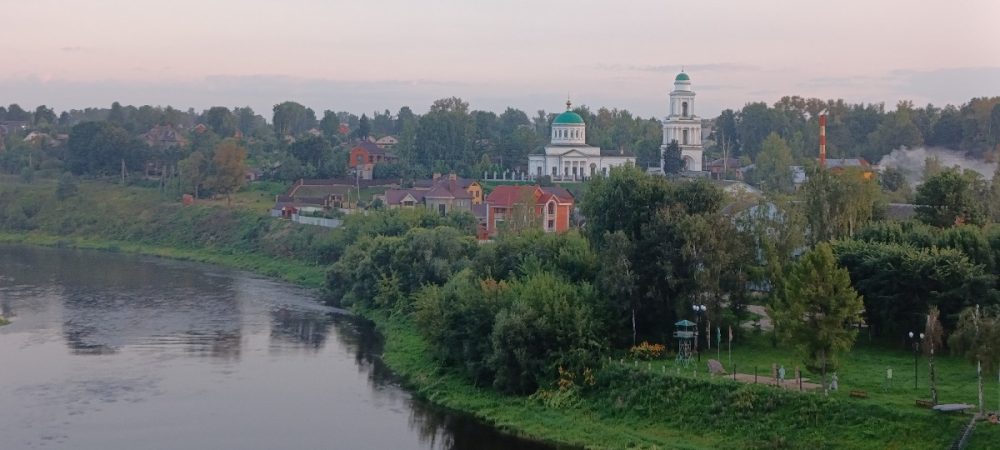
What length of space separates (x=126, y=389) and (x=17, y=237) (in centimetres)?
4047

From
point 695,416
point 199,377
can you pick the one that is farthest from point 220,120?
point 695,416

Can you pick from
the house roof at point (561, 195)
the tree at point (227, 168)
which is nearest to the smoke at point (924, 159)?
the house roof at point (561, 195)

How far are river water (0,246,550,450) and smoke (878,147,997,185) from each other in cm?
3820

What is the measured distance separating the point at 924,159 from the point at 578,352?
46548mm

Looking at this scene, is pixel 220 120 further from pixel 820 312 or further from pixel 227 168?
pixel 820 312

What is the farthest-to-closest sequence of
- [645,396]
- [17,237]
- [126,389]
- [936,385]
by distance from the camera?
[17,237] < [126,389] < [645,396] < [936,385]

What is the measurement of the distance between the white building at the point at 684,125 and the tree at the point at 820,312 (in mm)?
48925

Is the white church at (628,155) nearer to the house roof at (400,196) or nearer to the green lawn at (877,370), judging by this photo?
the house roof at (400,196)

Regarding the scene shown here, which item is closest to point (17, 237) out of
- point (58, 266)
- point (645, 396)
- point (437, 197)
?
point (58, 266)

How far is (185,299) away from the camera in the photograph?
38.9m

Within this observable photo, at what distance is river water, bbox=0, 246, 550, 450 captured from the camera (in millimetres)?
21688

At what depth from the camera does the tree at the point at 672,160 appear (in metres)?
66.6

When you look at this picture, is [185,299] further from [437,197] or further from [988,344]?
[988,344]

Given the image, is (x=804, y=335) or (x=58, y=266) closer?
(x=804, y=335)
